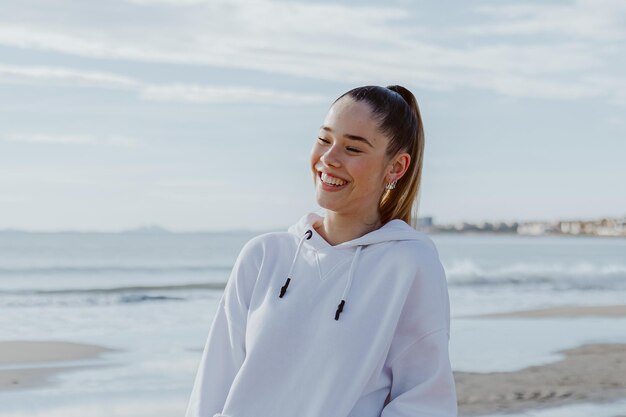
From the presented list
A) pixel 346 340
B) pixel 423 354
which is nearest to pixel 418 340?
pixel 423 354

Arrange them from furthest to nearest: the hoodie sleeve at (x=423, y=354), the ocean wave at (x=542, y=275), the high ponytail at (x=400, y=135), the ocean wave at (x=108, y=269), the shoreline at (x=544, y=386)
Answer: the ocean wave at (x=108, y=269) < the ocean wave at (x=542, y=275) < the shoreline at (x=544, y=386) < the high ponytail at (x=400, y=135) < the hoodie sleeve at (x=423, y=354)

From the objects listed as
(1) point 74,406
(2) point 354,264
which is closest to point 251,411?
(2) point 354,264

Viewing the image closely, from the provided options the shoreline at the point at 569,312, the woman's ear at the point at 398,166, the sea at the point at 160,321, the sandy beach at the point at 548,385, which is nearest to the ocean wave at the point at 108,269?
the sea at the point at 160,321

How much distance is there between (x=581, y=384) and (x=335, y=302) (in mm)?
5569

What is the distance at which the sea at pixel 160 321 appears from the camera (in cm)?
705

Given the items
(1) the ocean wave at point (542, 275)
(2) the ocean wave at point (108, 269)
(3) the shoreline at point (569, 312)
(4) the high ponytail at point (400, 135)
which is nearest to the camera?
(4) the high ponytail at point (400, 135)

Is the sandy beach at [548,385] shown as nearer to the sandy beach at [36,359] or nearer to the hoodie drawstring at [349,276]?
the sandy beach at [36,359]

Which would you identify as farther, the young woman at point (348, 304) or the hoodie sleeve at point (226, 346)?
the hoodie sleeve at point (226, 346)

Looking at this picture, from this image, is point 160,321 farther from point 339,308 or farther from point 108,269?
point 108,269

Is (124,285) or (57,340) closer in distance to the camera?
(57,340)

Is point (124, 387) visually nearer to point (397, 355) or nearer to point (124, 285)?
point (397, 355)

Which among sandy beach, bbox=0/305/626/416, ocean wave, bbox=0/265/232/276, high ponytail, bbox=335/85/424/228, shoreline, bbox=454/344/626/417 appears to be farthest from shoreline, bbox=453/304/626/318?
ocean wave, bbox=0/265/232/276

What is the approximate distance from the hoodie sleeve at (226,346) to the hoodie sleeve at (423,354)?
40 centimetres

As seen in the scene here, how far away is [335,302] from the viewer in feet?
8.02
